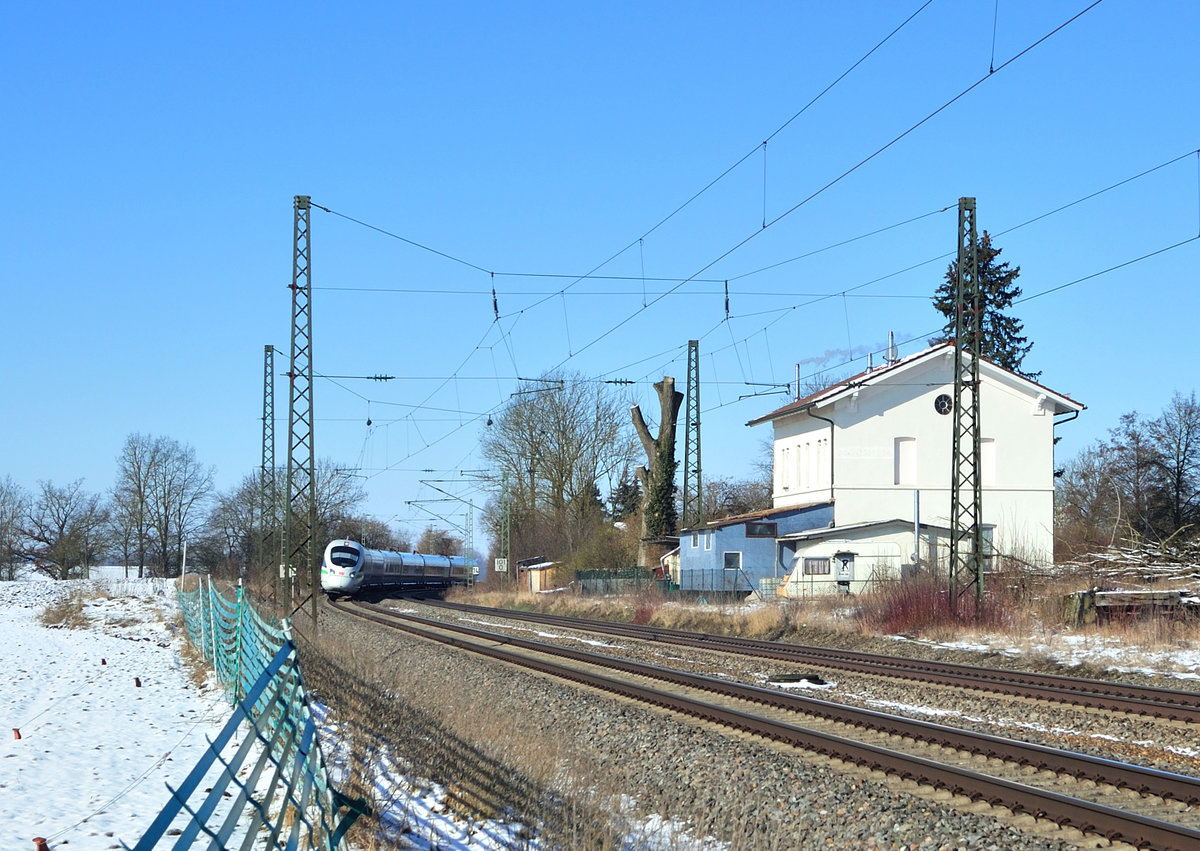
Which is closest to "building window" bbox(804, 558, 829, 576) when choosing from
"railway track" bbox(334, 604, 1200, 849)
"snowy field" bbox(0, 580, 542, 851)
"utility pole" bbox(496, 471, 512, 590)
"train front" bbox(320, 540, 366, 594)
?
"snowy field" bbox(0, 580, 542, 851)

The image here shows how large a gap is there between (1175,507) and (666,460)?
22.6 m

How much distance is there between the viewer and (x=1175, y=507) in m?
50.9

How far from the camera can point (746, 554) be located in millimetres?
43812

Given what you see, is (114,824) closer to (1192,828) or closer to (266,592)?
(1192,828)

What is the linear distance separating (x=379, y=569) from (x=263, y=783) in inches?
2184

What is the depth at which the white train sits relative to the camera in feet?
194

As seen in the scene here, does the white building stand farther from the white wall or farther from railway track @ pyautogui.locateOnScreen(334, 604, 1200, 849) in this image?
railway track @ pyautogui.locateOnScreen(334, 604, 1200, 849)

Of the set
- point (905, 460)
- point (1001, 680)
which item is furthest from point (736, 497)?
point (1001, 680)

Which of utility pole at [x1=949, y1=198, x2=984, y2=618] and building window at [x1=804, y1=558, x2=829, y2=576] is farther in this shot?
building window at [x1=804, y1=558, x2=829, y2=576]

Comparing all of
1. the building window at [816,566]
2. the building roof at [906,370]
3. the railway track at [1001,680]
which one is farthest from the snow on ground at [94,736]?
the building roof at [906,370]

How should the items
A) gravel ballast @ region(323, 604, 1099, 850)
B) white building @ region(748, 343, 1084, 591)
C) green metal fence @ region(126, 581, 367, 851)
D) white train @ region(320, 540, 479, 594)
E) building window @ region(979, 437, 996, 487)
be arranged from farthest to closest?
white train @ region(320, 540, 479, 594) < building window @ region(979, 437, 996, 487) < white building @ region(748, 343, 1084, 591) < gravel ballast @ region(323, 604, 1099, 850) < green metal fence @ region(126, 581, 367, 851)

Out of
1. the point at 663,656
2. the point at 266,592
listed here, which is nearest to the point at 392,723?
the point at 663,656

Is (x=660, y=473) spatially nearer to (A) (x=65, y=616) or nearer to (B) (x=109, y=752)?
(A) (x=65, y=616)

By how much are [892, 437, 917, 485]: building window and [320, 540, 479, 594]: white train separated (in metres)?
28.9
